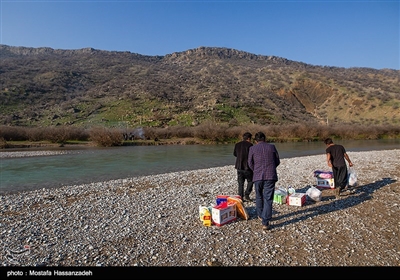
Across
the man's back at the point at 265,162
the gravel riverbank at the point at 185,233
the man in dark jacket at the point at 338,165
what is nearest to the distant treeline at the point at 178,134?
the gravel riverbank at the point at 185,233

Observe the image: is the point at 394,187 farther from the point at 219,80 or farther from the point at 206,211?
the point at 219,80

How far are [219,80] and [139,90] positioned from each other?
40.2 meters

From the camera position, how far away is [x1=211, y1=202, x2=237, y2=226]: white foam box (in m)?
7.95

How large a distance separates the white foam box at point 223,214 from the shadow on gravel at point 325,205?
1214mm

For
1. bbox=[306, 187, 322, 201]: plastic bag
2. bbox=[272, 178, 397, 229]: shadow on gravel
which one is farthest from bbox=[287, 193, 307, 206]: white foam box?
bbox=[306, 187, 322, 201]: plastic bag

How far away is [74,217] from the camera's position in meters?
9.21

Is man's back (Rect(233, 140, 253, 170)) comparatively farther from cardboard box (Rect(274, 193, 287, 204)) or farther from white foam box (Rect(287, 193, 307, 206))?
white foam box (Rect(287, 193, 307, 206))

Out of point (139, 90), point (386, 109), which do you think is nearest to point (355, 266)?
point (139, 90)

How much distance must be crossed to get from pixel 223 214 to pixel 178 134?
180 ft

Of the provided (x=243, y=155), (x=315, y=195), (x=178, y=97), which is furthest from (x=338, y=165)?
(x=178, y=97)

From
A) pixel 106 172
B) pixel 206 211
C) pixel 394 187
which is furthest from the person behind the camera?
pixel 106 172

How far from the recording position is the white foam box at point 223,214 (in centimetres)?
795

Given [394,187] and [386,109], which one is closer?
[394,187]

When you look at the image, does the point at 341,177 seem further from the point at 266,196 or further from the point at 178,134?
the point at 178,134
